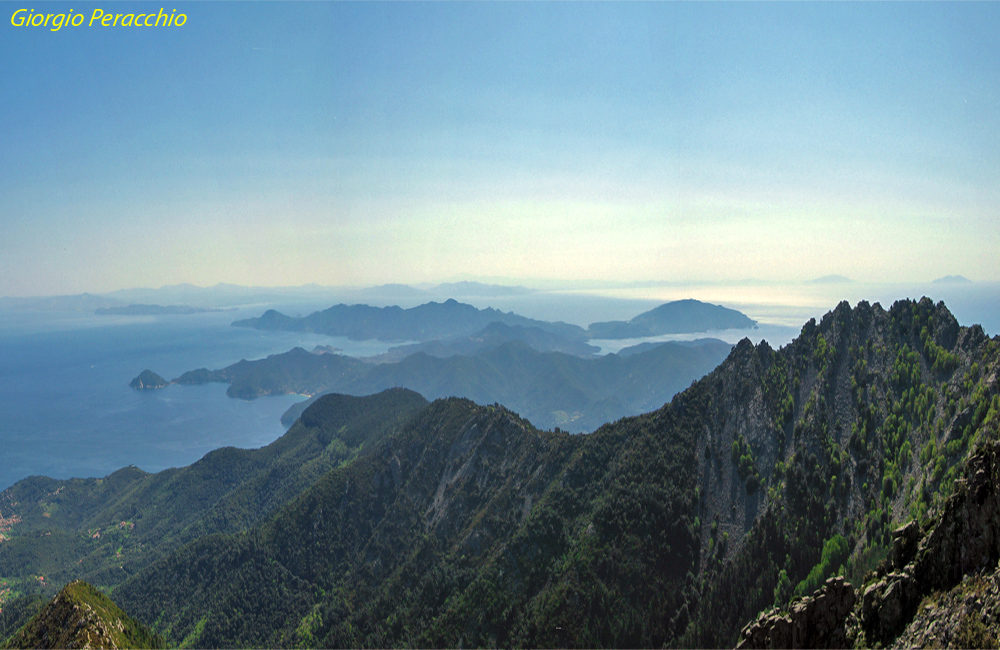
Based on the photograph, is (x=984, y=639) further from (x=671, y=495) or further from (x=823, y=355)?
(x=823, y=355)

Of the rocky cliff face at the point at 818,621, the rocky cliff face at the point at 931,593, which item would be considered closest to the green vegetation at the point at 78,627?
the rocky cliff face at the point at 818,621

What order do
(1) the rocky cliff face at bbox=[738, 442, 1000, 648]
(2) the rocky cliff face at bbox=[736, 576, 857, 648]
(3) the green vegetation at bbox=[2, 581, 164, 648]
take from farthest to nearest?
(3) the green vegetation at bbox=[2, 581, 164, 648] → (2) the rocky cliff face at bbox=[736, 576, 857, 648] → (1) the rocky cliff face at bbox=[738, 442, 1000, 648]

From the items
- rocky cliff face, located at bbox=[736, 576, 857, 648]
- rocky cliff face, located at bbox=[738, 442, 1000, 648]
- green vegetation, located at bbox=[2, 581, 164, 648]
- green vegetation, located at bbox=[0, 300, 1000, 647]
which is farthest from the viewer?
green vegetation, located at bbox=[0, 300, 1000, 647]

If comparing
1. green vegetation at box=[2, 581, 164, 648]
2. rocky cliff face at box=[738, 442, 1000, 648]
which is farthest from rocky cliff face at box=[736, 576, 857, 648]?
green vegetation at box=[2, 581, 164, 648]

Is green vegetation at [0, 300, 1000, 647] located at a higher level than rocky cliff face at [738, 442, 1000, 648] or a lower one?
lower

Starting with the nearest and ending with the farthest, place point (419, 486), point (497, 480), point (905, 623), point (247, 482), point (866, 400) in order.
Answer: point (905, 623) → point (866, 400) → point (497, 480) → point (419, 486) → point (247, 482)

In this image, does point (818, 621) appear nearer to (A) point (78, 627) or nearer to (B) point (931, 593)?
(B) point (931, 593)

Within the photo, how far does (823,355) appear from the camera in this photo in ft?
247

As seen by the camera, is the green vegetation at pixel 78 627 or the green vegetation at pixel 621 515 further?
the green vegetation at pixel 621 515

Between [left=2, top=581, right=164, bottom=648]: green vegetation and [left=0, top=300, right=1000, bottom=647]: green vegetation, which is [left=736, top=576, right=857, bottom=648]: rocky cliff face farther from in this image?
[left=2, top=581, right=164, bottom=648]: green vegetation

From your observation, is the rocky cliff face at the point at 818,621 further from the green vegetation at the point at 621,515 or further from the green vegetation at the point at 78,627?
the green vegetation at the point at 78,627

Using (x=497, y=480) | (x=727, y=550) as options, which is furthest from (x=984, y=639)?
(x=497, y=480)

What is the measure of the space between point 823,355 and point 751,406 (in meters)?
13.1

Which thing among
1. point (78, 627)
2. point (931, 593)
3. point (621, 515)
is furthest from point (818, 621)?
point (78, 627)
